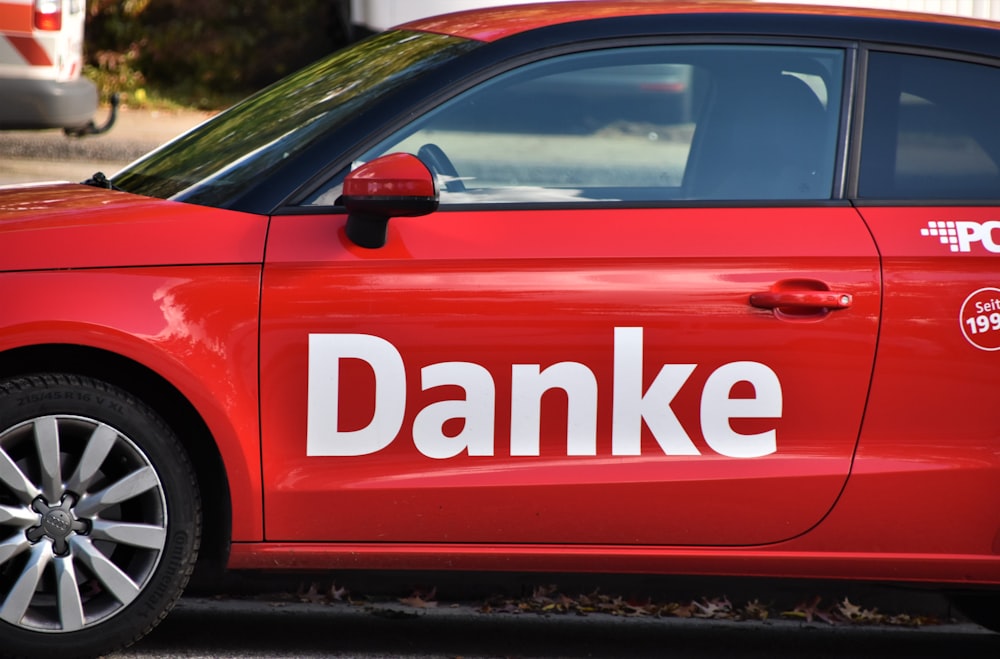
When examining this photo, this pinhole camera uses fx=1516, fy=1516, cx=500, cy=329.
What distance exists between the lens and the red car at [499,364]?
342 cm

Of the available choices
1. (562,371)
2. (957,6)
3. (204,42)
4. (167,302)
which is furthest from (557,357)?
(204,42)

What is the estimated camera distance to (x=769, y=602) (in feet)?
14.6

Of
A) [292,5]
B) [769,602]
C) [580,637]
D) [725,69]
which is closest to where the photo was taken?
[725,69]

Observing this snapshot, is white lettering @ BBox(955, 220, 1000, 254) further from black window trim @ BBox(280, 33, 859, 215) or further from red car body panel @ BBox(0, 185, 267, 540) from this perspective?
red car body panel @ BBox(0, 185, 267, 540)

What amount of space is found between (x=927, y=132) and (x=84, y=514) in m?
2.21

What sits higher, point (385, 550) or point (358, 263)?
point (358, 263)

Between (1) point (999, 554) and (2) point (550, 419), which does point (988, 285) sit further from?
(2) point (550, 419)

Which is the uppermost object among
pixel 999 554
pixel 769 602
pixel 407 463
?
pixel 407 463

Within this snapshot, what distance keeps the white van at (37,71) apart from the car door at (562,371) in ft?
18.5

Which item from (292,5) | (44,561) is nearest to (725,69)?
(44,561)

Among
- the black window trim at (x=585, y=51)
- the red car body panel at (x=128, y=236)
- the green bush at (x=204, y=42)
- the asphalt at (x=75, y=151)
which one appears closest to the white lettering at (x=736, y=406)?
the black window trim at (x=585, y=51)

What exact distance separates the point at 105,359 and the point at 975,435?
79.6 inches

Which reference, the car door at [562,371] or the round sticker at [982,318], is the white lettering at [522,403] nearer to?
the car door at [562,371]

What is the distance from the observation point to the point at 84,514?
3.43m
